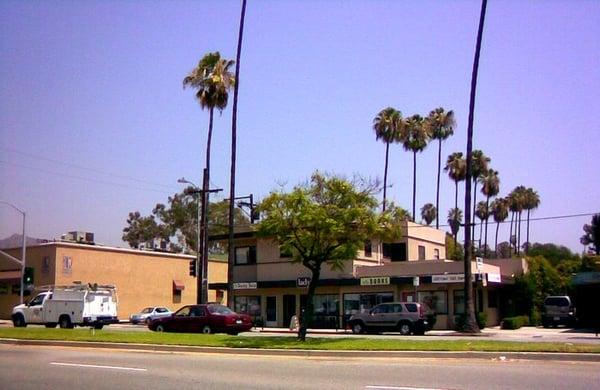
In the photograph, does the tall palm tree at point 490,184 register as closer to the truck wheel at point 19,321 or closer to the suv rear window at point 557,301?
the suv rear window at point 557,301

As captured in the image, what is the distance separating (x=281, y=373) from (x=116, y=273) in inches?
1843

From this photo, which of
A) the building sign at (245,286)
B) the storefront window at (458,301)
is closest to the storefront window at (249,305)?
the building sign at (245,286)

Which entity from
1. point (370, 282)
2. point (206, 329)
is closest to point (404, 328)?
point (370, 282)

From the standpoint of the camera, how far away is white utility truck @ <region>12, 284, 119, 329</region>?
119 feet

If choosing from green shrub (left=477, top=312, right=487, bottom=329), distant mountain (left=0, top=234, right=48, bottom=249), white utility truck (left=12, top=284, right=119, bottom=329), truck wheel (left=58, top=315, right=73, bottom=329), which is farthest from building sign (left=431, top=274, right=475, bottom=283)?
distant mountain (left=0, top=234, right=48, bottom=249)

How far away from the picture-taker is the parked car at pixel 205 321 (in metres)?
Answer: 31.3

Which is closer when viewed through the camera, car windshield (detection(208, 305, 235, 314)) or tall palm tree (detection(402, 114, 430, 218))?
car windshield (detection(208, 305, 235, 314))

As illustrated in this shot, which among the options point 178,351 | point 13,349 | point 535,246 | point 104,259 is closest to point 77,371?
point 178,351

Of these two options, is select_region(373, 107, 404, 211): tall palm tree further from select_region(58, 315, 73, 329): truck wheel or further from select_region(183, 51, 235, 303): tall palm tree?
select_region(58, 315, 73, 329): truck wheel

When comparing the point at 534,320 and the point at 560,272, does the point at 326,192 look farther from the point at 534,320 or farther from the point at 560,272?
the point at 560,272

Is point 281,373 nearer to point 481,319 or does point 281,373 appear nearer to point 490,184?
point 481,319

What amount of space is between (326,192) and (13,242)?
4980 centimetres

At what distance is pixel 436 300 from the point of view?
1666 inches

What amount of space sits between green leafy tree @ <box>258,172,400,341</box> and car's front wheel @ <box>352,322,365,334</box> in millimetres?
11575
